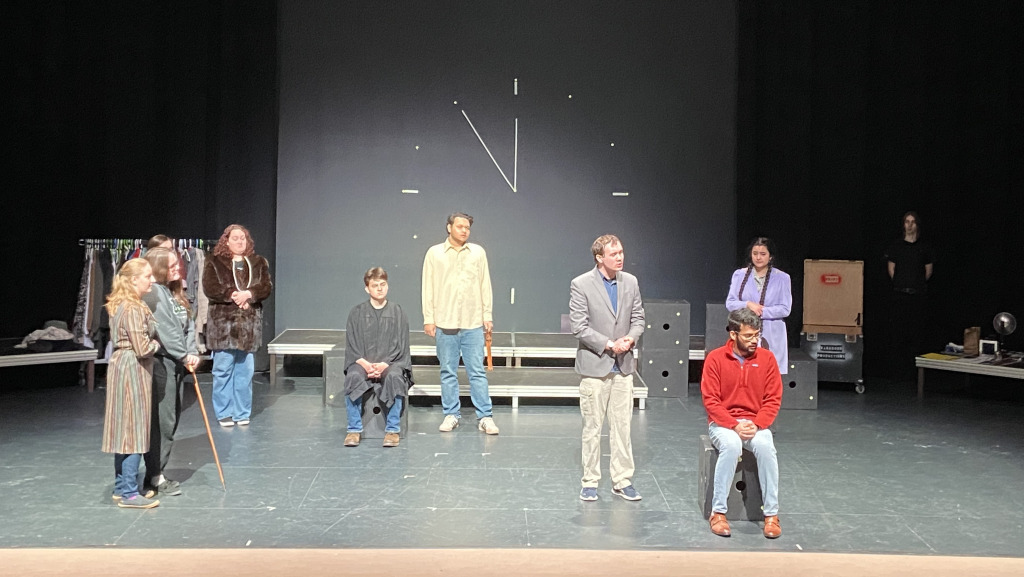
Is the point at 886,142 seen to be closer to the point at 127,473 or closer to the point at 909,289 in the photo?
the point at 909,289

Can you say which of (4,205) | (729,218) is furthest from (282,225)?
(729,218)

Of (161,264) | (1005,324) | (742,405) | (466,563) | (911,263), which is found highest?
(911,263)

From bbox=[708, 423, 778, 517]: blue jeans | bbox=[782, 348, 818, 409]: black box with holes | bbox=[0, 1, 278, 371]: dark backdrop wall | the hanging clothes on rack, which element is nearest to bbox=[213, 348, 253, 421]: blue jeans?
the hanging clothes on rack

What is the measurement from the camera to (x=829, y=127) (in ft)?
28.2

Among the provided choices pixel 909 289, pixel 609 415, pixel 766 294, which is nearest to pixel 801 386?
pixel 766 294

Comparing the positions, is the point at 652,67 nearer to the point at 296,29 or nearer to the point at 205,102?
the point at 296,29

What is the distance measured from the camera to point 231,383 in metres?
6.54

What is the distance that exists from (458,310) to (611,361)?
178 centimetres

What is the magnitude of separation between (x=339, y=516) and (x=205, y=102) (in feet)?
17.8

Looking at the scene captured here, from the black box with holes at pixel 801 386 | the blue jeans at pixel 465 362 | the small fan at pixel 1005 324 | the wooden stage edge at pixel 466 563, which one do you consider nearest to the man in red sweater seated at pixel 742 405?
the wooden stage edge at pixel 466 563

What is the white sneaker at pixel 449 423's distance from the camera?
6364mm

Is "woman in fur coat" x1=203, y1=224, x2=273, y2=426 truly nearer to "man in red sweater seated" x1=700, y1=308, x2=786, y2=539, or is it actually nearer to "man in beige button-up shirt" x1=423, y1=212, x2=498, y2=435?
"man in beige button-up shirt" x1=423, y1=212, x2=498, y2=435

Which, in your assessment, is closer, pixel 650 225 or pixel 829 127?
pixel 829 127

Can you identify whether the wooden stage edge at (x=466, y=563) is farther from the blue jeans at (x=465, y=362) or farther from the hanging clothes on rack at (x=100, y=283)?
the hanging clothes on rack at (x=100, y=283)
